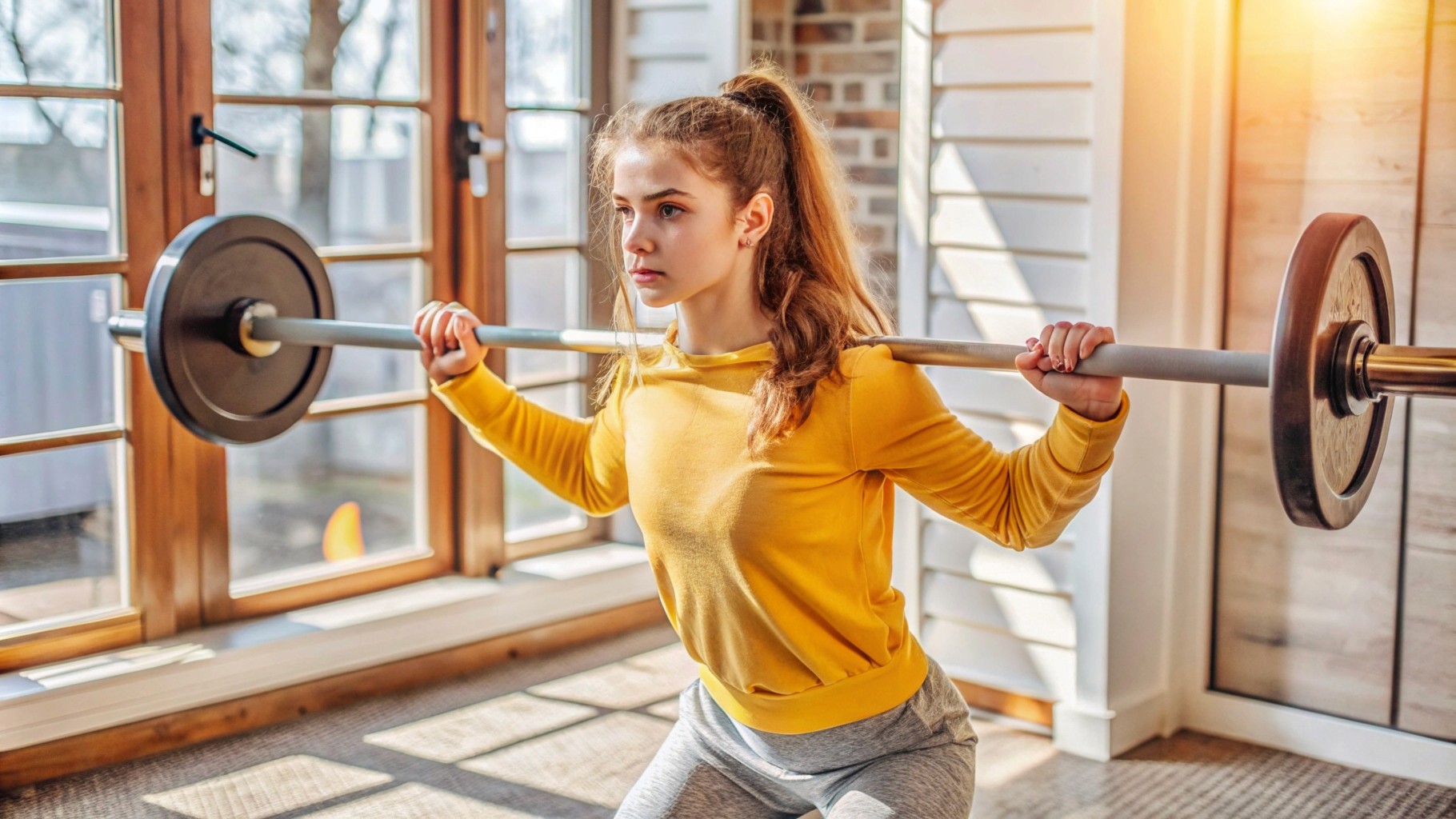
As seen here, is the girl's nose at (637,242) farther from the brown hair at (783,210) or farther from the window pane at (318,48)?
the window pane at (318,48)

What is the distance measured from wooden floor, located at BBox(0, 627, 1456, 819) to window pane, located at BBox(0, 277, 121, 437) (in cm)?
66

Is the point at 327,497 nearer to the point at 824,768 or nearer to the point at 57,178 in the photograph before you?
the point at 57,178

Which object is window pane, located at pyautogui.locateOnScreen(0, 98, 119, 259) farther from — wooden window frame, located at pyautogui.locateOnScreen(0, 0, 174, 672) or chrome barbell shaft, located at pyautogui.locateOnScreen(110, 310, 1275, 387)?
chrome barbell shaft, located at pyautogui.locateOnScreen(110, 310, 1275, 387)

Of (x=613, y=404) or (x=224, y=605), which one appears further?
(x=224, y=605)

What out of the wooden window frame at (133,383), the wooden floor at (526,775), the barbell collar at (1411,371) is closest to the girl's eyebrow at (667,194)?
the barbell collar at (1411,371)

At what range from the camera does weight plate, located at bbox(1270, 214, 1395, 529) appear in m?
1.33

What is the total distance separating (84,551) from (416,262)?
93cm

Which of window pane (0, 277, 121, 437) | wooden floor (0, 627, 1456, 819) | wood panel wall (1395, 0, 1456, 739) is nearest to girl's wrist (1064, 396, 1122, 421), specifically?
wooden floor (0, 627, 1456, 819)

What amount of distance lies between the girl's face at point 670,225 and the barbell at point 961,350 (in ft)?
0.61

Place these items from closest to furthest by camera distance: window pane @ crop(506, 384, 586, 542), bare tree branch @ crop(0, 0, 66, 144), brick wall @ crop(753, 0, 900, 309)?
bare tree branch @ crop(0, 0, 66, 144), window pane @ crop(506, 384, 586, 542), brick wall @ crop(753, 0, 900, 309)

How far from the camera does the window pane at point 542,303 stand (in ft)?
11.2

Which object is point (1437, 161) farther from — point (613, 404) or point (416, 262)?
point (416, 262)

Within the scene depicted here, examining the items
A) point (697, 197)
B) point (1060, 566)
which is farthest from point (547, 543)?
point (697, 197)

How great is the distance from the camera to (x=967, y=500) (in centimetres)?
158
